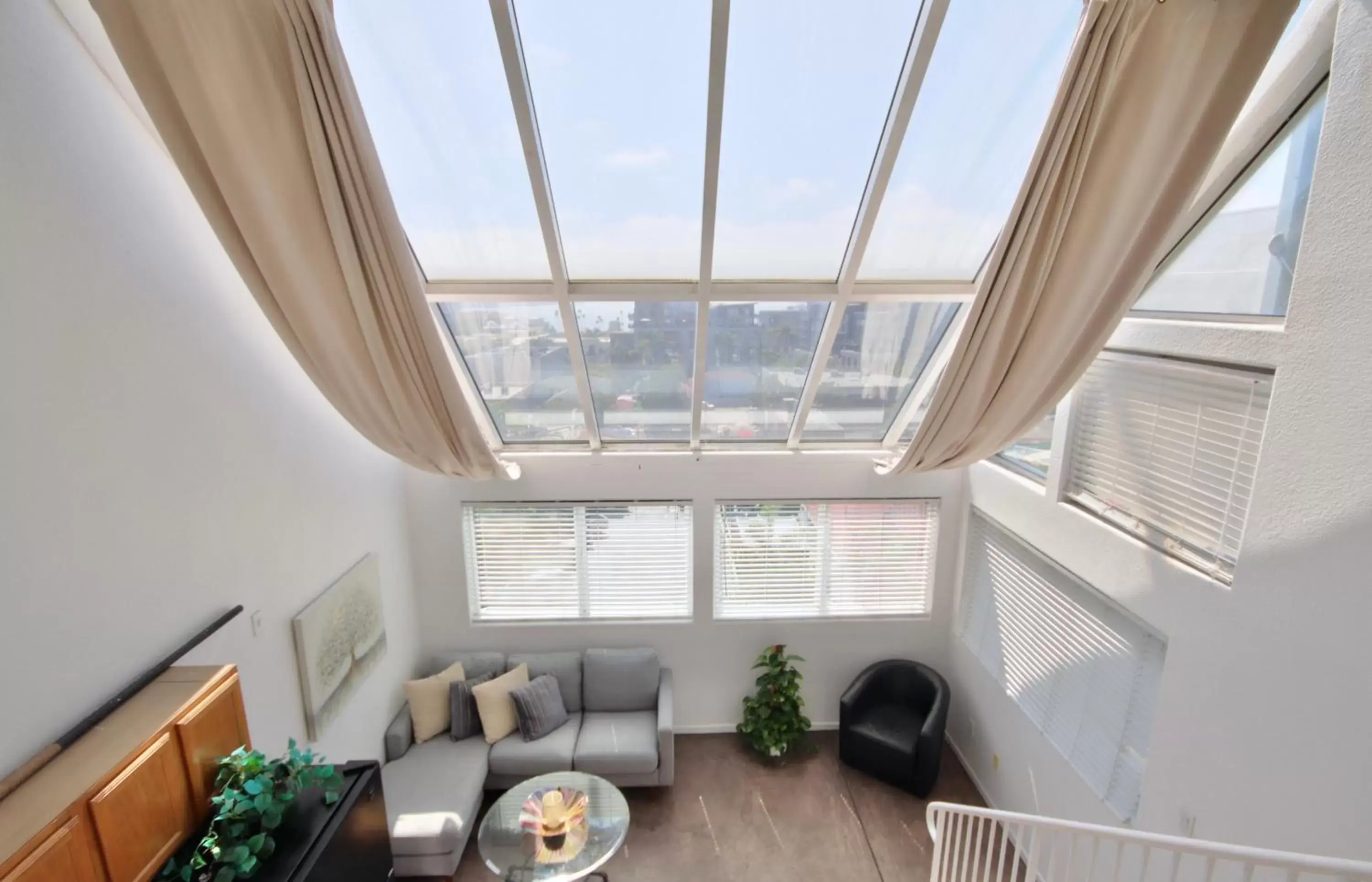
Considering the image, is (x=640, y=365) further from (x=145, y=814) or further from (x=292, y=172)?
(x=145, y=814)

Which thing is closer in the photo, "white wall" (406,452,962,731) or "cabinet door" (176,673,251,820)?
"cabinet door" (176,673,251,820)

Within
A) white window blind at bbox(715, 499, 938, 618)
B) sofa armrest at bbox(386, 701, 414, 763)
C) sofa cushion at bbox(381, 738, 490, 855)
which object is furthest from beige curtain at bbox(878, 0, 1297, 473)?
sofa armrest at bbox(386, 701, 414, 763)

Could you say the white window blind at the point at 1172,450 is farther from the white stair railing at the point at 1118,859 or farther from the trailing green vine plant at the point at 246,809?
the trailing green vine plant at the point at 246,809

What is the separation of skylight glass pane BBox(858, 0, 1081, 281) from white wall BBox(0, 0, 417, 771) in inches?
107

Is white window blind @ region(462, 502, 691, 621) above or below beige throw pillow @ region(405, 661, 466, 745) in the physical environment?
above

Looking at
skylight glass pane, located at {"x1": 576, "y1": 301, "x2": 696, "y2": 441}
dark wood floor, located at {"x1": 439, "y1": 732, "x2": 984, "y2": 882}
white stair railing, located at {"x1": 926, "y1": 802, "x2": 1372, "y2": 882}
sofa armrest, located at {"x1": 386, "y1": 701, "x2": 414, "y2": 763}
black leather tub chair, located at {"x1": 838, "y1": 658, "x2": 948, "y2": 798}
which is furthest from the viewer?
black leather tub chair, located at {"x1": 838, "y1": 658, "x2": 948, "y2": 798}

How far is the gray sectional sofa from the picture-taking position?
3.59 m

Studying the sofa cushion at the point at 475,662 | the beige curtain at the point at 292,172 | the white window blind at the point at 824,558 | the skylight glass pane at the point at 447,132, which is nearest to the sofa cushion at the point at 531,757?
the sofa cushion at the point at 475,662

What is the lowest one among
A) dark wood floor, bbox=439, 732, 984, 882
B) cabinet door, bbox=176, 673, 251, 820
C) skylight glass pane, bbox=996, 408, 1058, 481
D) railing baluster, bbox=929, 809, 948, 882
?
dark wood floor, bbox=439, 732, 984, 882

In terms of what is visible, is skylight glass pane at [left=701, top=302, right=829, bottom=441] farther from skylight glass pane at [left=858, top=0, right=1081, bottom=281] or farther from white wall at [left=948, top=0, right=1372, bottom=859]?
white wall at [left=948, top=0, right=1372, bottom=859]

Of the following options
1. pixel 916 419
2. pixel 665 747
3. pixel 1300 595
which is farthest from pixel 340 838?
pixel 916 419

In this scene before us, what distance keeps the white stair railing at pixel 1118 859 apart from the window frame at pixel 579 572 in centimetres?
235

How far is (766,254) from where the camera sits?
3.10 m

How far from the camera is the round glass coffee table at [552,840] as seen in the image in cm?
330
